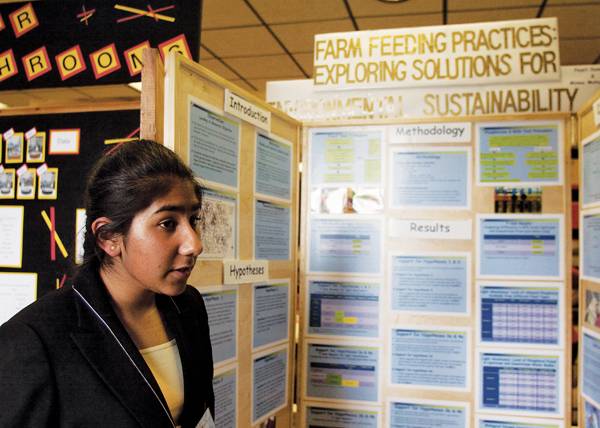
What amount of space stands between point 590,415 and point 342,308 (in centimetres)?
90

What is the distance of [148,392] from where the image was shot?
0.98 meters

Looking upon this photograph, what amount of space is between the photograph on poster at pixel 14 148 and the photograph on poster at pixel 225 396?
1056 millimetres

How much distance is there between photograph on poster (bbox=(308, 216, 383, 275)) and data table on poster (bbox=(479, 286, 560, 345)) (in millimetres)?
426

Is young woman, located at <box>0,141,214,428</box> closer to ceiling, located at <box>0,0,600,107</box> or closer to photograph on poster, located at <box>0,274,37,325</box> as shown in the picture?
photograph on poster, located at <box>0,274,37,325</box>

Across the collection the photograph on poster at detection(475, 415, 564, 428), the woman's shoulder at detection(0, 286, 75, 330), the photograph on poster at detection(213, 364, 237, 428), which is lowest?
the photograph on poster at detection(475, 415, 564, 428)

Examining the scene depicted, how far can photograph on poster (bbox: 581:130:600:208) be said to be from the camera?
1730 millimetres

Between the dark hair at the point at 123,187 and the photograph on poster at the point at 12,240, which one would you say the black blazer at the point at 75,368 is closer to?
the dark hair at the point at 123,187

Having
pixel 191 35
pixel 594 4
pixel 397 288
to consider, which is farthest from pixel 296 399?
pixel 594 4

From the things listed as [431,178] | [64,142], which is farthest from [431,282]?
[64,142]

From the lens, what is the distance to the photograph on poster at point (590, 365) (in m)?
1.72

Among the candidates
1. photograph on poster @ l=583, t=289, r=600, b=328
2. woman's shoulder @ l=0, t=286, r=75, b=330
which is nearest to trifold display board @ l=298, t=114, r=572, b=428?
photograph on poster @ l=583, t=289, r=600, b=328

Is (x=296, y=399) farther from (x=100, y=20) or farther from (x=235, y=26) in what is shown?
(x=235, y=26)

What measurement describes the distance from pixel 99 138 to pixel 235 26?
309 cm

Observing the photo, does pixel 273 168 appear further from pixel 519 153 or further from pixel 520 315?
pixel 520 315
